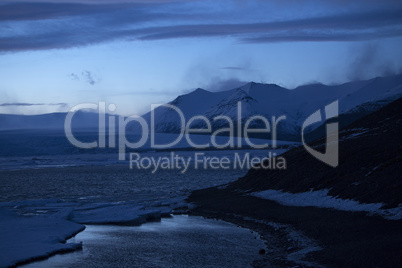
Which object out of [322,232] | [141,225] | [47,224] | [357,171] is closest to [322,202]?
[357,171]

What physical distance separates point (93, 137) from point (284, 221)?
134m

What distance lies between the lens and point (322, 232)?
20.8 meters

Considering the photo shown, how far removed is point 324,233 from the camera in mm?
20531

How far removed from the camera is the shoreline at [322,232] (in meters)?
15.6

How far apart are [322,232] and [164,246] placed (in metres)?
6.81

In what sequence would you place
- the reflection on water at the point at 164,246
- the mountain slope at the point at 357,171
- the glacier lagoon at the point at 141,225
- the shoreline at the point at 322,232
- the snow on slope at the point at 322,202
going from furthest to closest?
the mountain slope at the point at 357,171
the snow on slope at the point at 322,202
the glacier lagoon at the point at 141,225
the reflection on water at the point at 164,246
the shoreline at the point at 322,232

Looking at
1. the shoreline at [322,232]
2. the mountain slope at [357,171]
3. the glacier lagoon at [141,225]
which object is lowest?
the glacier lagoon at [141,225]

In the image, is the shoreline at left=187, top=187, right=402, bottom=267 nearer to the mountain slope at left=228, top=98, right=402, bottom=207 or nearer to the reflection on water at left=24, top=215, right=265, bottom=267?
the reflection on water at left=24, top=215, right=265, bottom=267

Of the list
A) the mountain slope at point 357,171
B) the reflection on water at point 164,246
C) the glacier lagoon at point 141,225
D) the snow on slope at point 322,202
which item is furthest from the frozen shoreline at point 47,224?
the mountain slope at point 357,171

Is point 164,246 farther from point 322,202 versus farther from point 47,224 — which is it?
point 322,202

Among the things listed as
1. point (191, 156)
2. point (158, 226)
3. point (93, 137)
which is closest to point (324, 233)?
point (158, 226)

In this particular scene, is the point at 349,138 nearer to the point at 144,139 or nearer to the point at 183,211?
the point at 183,211

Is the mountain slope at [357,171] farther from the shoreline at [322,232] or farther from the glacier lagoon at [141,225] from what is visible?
the glacier lagoon at [141,225]

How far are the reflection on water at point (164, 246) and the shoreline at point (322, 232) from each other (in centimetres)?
112
